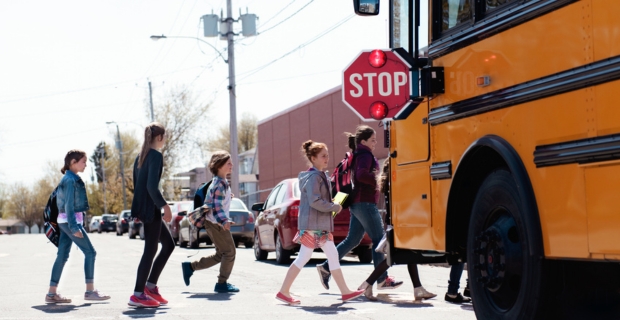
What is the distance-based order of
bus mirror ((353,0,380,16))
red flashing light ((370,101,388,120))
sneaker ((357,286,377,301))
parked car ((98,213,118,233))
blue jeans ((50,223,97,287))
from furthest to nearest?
parked car ((98,213,118,233)) < blue jeans ((50,223,97,287)) < sneaker ((357,286,377,301)) < red flashing light ((370,101,388,120)) < bus mirror ((353,0,380,16))

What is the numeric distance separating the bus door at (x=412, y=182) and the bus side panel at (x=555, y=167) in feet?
3.48

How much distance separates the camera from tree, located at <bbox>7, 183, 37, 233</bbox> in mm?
170375

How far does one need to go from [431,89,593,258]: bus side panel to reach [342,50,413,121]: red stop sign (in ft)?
4.09

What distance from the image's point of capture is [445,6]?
20.5 feet

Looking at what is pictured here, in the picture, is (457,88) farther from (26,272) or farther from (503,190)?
(26,272)

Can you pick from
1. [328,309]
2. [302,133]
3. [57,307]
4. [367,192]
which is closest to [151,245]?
[57,307]

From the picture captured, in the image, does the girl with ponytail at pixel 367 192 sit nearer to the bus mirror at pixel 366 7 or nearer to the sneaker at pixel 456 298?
the sneaker at pixel 456 298

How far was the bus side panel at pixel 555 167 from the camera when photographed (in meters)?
4.52

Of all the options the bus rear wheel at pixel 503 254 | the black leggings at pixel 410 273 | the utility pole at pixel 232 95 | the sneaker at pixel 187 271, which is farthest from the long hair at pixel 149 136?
the utility pole at pixel 232 95

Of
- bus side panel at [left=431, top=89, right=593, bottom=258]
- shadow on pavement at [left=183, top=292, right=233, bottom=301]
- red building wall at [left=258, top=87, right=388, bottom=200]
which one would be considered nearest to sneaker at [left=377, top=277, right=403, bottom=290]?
shadow on pavement at [left=183, top=292, right=233, bottom=301]

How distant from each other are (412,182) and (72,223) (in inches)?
173

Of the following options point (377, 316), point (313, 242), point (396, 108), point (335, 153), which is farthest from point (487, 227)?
point (335, 153)

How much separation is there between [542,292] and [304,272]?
9.10 meters

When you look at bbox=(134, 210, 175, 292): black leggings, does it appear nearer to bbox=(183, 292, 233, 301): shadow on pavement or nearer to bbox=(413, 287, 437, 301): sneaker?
bbox=(183, 292, 233, 301): shadow on pavement
